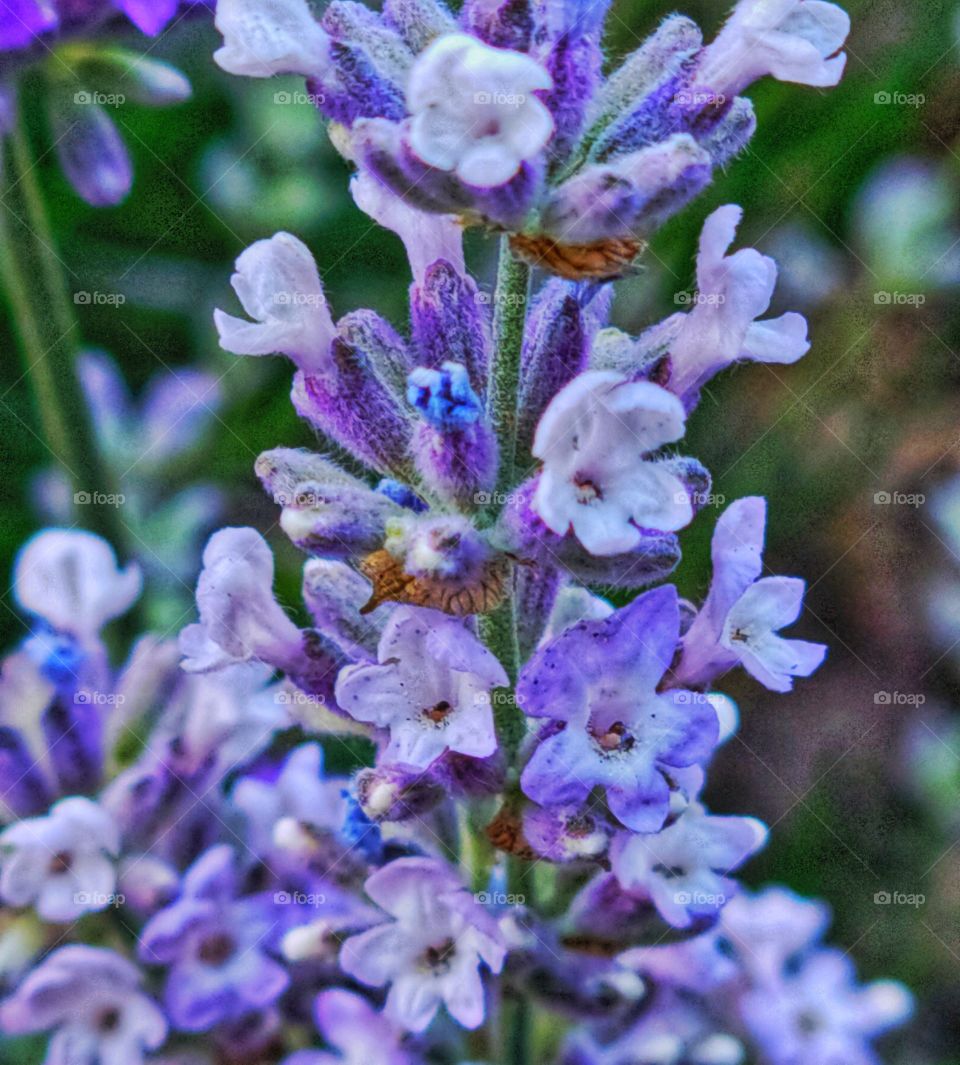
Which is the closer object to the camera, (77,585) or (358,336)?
(358,336)

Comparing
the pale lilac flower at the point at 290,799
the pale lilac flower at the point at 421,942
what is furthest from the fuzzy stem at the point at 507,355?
the pale lilac flower at the point at 290,799

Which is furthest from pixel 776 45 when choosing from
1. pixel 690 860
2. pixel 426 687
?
pixel 690 860

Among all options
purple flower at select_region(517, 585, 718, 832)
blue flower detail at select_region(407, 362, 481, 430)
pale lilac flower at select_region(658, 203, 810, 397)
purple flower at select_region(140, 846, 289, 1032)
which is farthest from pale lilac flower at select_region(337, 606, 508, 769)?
purple flower at select_region(140, 846, 289, 1032)

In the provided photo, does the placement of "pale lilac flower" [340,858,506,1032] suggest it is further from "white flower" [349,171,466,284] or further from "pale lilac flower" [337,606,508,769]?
"white flower" [349,171,466,284]

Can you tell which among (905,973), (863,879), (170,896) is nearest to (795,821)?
(863,879)

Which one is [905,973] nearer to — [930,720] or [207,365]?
[930,720]
